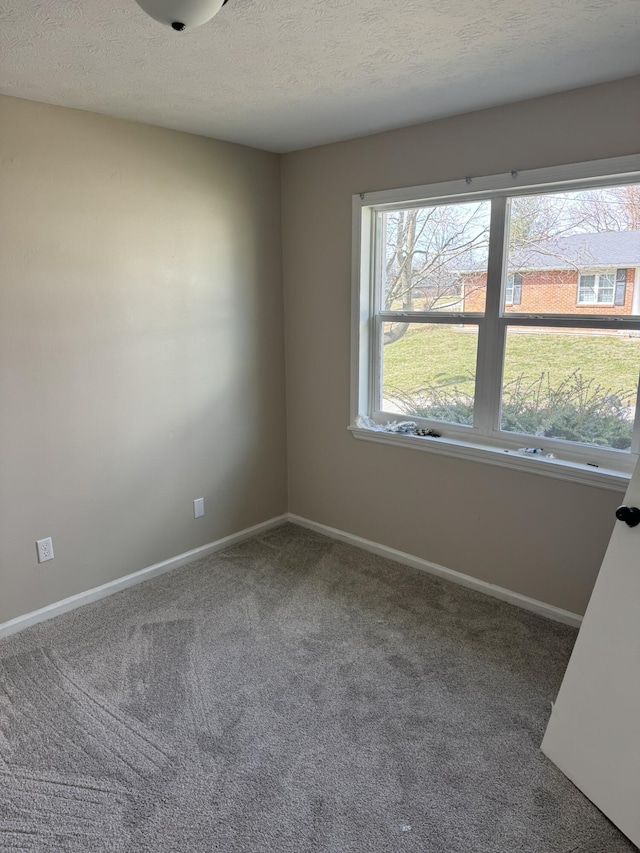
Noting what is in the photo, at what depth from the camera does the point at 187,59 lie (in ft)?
6.53

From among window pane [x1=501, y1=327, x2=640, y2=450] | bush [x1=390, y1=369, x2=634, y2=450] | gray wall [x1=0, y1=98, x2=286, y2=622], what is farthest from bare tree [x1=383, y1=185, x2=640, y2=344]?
gray wall [x1=0, y1=98, x2=286, y2=622]

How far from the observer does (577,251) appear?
254 centimetres

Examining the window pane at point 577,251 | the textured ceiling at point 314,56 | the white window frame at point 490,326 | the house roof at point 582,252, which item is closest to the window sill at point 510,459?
the white window frame at point 490,326

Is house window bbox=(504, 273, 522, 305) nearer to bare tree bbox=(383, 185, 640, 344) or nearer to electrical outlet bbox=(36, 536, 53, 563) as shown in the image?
bare tree bbox=(383, 185, 640, 344)

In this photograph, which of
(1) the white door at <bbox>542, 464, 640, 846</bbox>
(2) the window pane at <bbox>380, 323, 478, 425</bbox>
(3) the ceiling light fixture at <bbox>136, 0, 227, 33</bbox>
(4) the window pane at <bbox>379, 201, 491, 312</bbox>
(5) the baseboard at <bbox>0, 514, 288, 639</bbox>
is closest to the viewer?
(3) the ceiling light fixture at <bbox>136, 0, 227, 33</bbox>

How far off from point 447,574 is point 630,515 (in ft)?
5.08

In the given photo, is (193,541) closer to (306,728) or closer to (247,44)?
(306,728)

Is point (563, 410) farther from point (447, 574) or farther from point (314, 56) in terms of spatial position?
point (314, 56)

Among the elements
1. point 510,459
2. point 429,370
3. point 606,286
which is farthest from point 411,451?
point 606,286

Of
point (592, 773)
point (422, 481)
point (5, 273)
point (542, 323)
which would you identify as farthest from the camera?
point (422, 481)

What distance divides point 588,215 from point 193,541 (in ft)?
9.11

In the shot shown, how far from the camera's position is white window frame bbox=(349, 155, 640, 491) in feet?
8.11

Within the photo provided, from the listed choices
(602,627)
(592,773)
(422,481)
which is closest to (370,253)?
(422,481)

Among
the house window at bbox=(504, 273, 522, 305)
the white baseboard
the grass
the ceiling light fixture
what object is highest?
the ceiling light fixture
